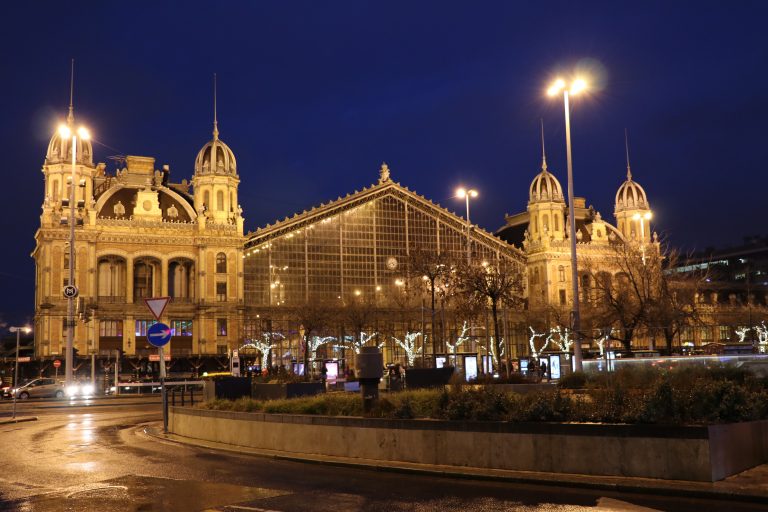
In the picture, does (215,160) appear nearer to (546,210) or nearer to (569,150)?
(546,210)

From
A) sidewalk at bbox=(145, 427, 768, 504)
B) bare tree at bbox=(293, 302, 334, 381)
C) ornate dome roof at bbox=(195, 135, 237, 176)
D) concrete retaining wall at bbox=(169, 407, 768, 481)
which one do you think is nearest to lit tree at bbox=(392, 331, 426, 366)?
bare tree at bbox=(293, 302, 334, 381)

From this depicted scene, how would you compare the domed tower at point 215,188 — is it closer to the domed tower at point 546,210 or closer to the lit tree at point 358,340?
the lit tree at point 358,340

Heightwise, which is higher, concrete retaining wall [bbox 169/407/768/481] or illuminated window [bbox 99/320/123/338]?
illuminated window [bbox 99/320/123/338]

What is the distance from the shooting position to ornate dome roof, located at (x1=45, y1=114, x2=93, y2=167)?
79.4 metres

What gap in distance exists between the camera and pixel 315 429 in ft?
63.4

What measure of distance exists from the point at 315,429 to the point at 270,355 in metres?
61.1

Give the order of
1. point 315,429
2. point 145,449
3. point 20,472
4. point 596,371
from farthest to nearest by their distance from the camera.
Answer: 1. point 596,371
2. point 145,449
3. point 315,429
4. point 20,472

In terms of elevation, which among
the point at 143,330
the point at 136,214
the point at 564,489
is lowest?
the point at 564,489

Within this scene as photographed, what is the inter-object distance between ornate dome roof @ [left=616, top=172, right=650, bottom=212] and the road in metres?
89.7

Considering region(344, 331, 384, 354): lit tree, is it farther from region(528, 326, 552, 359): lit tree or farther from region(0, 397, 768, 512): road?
region(0, 397, 768, 512): road

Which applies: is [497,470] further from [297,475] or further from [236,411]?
[236,411]

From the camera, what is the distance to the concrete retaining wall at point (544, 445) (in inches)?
546

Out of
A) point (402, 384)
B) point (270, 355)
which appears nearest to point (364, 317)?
point (270, 355)

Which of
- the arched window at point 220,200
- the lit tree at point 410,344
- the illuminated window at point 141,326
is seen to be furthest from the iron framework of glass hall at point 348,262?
the illuminated window at point 141,326
